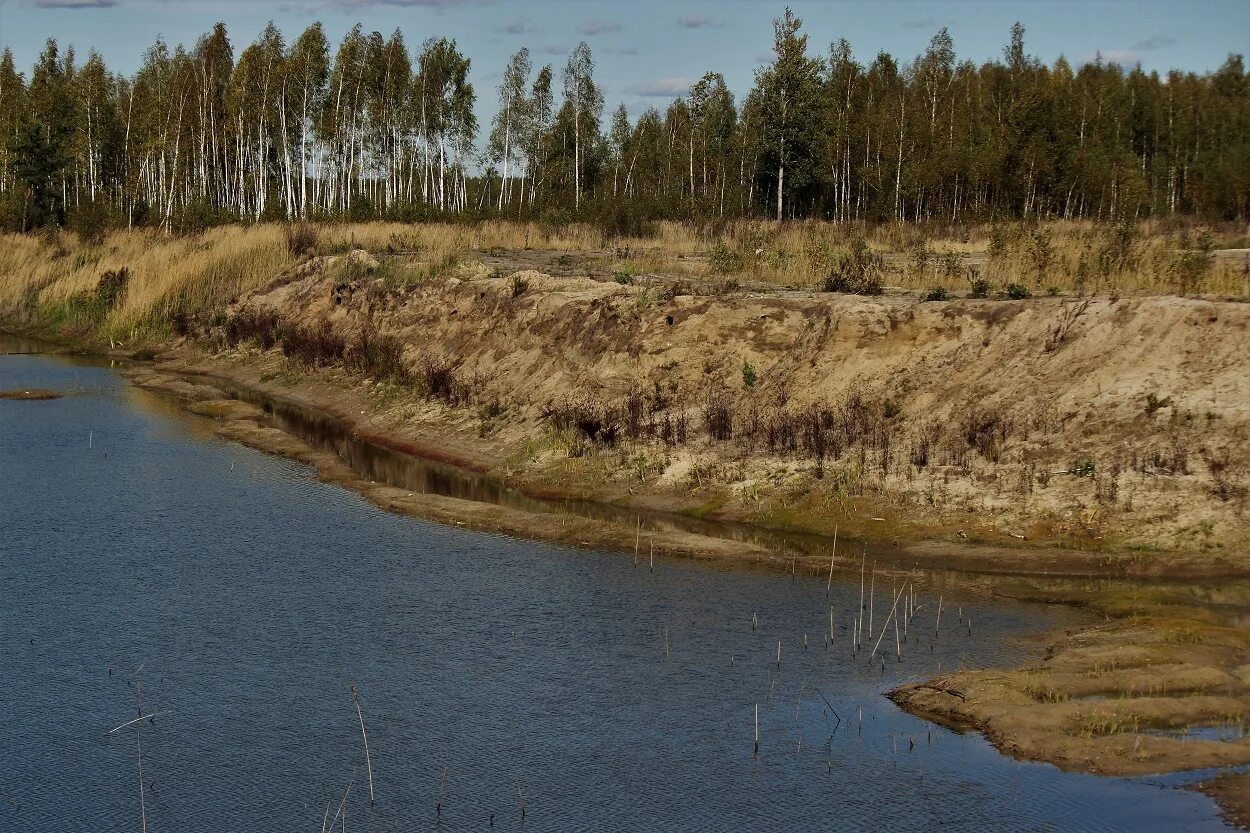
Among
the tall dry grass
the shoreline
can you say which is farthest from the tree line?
the shoreline

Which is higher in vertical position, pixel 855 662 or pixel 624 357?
pixel 624 357

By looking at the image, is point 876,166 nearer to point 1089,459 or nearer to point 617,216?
point 617,216

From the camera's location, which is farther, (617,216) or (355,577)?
(617,216)

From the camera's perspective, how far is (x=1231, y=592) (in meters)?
17.3

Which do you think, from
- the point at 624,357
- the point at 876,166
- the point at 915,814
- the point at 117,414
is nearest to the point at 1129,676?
the point at 915,814

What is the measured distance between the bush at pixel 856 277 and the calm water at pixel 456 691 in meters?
12.7

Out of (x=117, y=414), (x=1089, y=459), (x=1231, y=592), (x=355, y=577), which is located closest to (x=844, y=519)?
(x=1089, y=459)

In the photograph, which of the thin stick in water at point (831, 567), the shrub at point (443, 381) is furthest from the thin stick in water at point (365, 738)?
the shrub at point (443, 381)

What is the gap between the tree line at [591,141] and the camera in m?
64.7

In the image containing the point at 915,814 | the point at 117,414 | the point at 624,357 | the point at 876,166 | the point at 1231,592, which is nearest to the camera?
the point at 915,814

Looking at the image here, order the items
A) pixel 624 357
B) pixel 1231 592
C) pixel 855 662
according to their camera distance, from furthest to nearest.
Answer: pixel 624 357 < pixel 1231 592 < pixel 855 662

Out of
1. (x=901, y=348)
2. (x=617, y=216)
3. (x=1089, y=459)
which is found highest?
(x=617, y=216)

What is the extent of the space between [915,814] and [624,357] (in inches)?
717

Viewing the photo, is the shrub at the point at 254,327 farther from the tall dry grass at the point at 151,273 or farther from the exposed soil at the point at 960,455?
the exposed soil at the point at 960,455
